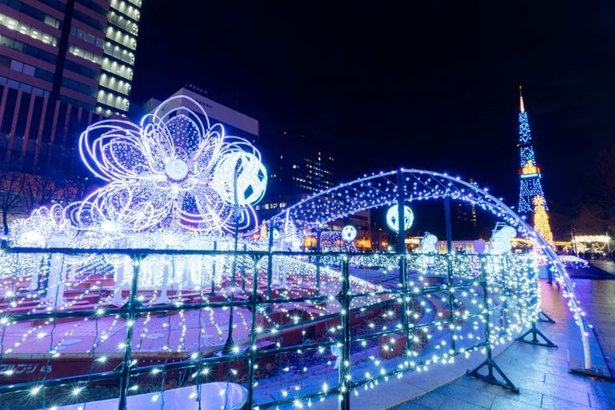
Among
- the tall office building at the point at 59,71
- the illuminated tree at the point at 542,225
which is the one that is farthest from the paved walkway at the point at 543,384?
the illuminated tree at the point at 542,225

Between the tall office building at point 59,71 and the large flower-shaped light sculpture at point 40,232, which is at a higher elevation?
the tall office building at point 59,71

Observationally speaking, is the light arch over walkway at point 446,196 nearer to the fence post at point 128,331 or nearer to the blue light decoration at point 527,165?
the fence post at point 128,331

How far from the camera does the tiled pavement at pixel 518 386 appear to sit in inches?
128

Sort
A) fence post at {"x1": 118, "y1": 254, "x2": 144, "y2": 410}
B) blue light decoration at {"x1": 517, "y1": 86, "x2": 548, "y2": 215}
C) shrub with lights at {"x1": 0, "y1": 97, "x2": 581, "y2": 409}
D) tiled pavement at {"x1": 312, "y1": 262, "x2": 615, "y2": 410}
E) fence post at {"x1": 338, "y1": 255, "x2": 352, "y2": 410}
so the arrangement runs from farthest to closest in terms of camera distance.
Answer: blue light decoration at {"x1": 517, "y1": 86, "x2": 548, "y2": 215} → tiled pavement at {"x1": 312, "y1": 262, "x2": 615, "y2": 410} → fence post at {"x1": 338, "y1": 255, "x2": 352, "y2": 410} → shrub with lights at {"x1": 0, "y1": 97, "x2": 581, "y2": 409} → fence post at {"x1": 118, "y1": 254, "x2": 144, "y2": 410}

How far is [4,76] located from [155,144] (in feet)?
124

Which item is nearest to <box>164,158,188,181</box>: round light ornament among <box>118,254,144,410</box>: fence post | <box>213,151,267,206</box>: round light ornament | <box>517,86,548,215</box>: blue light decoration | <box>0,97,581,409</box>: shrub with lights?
<box>0,97,581,409</box>: shrub with lights

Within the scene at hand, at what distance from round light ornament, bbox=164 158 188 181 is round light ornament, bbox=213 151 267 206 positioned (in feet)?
3.76

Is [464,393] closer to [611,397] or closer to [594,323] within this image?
[611,397]

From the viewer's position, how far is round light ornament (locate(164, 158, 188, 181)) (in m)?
10.7

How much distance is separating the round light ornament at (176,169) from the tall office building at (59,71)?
18291 millimetres

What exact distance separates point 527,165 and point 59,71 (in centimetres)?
6775

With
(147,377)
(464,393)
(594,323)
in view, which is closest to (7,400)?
(147,377)

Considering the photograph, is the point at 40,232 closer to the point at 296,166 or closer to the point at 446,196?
the point at 446,196

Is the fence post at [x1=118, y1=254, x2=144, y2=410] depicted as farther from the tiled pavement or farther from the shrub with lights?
the tiled pavement
